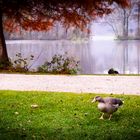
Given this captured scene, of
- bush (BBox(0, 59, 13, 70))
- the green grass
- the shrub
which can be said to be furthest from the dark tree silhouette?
the green grass

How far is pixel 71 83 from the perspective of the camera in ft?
29.0

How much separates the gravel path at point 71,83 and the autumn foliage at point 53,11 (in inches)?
102

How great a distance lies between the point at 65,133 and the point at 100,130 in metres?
0.42

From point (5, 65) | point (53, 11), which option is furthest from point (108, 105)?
point (53, 11)

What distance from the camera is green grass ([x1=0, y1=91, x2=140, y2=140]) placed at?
16.0ft

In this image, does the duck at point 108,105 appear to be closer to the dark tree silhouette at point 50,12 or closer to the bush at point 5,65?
the bush at point 5,65

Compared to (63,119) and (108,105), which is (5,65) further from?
(108,105)

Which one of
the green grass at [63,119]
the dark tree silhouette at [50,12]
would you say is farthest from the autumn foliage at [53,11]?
the green grass at [63,119]

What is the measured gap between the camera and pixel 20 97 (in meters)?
7.03

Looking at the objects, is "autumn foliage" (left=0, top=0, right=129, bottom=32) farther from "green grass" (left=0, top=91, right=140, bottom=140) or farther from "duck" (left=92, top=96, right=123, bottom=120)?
"duck" (left=92, top=96, right=123, bottom=120)

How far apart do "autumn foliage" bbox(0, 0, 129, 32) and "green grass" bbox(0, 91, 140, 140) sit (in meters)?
5.20

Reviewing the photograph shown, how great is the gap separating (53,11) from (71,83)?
381 centimetres

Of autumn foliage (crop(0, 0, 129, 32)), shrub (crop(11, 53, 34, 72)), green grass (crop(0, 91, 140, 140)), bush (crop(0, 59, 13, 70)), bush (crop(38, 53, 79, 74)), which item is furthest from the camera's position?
autumn foliage (crop(0, 0, 129, 32))

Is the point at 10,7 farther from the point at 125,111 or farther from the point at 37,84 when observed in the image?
the point at 125,111
